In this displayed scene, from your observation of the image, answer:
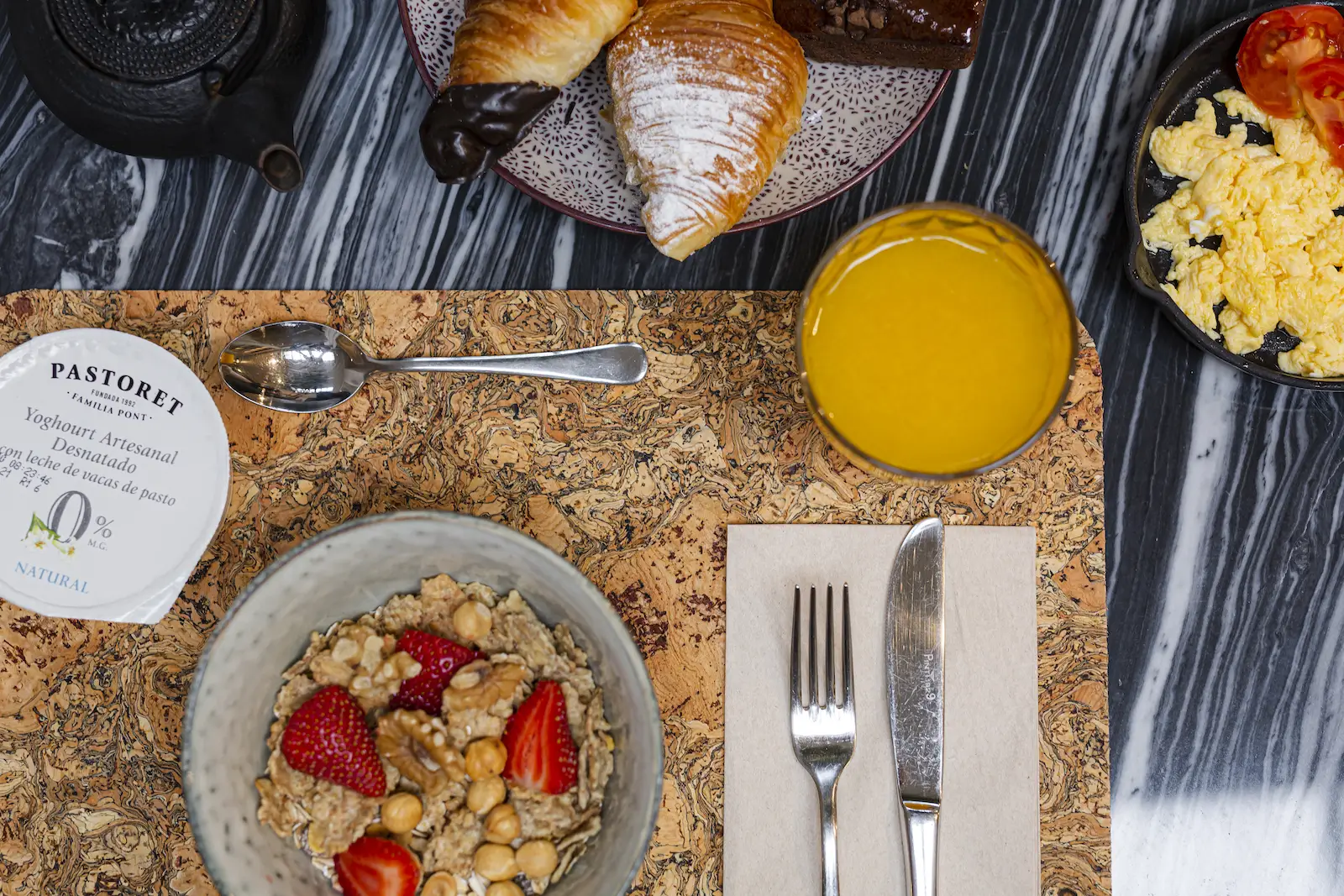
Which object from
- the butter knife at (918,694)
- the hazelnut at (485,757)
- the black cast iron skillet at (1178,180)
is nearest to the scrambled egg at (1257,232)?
the black cast iron skillet at (1178,180)

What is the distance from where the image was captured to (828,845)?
1.04 meters

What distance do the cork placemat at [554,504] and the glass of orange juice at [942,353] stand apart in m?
0.16

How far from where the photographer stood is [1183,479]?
3.77 ft

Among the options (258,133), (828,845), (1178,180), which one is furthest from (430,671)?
(1178,180)

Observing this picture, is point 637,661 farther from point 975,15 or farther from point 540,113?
point 975,15

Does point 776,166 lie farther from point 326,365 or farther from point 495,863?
point 495,863

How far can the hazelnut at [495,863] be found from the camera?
983 millimetres

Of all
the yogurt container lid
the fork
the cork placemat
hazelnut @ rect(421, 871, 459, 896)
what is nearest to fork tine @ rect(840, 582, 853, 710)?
the fork

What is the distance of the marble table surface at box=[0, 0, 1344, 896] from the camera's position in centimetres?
114

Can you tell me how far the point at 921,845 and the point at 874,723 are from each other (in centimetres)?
14

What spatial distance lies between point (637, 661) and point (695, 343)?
388 millimetres

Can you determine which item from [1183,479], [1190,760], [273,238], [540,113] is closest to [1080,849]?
[1190,760]

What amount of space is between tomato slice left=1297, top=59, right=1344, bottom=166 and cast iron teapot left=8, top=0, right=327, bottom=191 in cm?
110

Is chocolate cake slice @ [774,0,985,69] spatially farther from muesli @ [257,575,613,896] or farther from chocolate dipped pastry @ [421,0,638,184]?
muesli @ [257,575,613,896]
